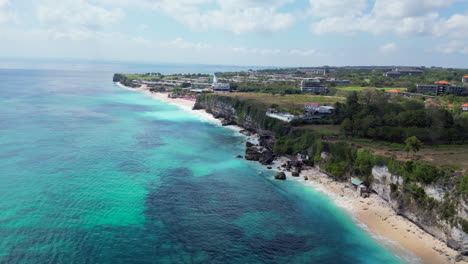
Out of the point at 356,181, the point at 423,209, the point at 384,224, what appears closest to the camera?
the point at 423,209

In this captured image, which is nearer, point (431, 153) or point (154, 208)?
point (154, 208)

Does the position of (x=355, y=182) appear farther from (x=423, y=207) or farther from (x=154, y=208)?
(x=154, y=208)

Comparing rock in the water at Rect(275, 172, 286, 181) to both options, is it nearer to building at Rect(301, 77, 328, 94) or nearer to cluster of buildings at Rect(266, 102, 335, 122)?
cluster of buildings at Rect(266, 102, 335, 122)

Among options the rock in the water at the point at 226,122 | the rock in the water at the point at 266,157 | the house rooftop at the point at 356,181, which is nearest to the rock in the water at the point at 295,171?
the rock in the water at the point at 266,157

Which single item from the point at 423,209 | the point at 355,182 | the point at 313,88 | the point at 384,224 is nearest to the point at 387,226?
the point at 384,224

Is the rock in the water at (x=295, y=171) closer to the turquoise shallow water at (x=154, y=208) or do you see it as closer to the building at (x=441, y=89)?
the turquoise shallow water at (x=154, y=208)

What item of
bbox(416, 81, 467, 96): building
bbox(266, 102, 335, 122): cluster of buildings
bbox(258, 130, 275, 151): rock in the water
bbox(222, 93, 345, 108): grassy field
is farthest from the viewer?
bbox(416, 81, 467, 96): building

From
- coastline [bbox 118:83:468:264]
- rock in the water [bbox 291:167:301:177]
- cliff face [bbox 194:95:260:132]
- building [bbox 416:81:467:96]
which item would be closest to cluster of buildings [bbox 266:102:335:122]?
cliff face [bbox 194:95:260:132]
